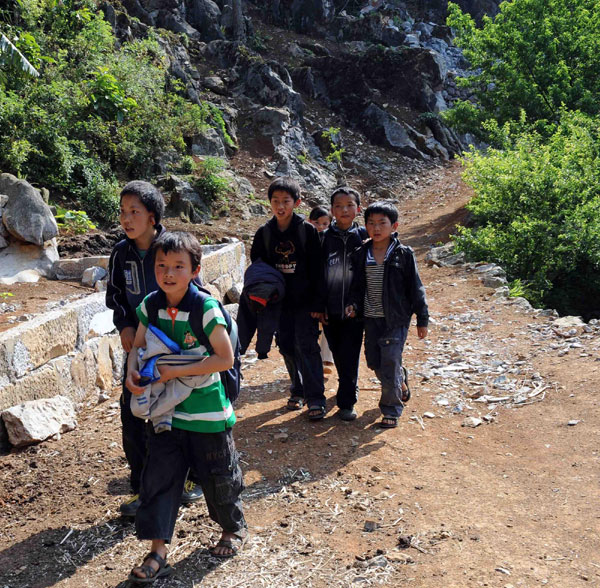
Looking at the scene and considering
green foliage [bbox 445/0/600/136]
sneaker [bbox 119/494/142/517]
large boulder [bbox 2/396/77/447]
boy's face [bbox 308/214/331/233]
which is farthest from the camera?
green foliage [bbox 445/0/600/136]

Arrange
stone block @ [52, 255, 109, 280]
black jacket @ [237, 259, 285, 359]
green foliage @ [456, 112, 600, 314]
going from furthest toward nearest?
green foliage @ [456, 112, 600, 314]
stone block @ [52, 255, 109, 280]
black jacket @ [237, 259, 285, 359]

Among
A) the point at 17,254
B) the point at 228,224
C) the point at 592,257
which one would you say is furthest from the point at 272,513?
the point at 228,224

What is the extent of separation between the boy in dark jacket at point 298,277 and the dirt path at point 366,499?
0.38m

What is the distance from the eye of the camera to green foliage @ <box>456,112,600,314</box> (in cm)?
941

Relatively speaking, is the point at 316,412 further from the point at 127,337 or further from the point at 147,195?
the point at 147,195

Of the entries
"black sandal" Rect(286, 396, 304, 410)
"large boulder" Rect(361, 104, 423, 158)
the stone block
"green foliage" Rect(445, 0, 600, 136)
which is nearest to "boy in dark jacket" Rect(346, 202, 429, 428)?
"black sandal" Rect(286, 396, 304, 410)

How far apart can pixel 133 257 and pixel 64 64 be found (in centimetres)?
1005

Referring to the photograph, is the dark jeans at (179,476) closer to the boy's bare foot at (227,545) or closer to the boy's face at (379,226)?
the boy's bare foot at (227,545)

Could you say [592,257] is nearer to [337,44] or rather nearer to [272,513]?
[272,513]

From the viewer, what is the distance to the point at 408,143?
23.2 metres

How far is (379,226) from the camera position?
4.03m

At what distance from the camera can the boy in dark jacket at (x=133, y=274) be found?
114 inches

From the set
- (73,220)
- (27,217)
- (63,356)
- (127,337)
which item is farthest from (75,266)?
(127,337)

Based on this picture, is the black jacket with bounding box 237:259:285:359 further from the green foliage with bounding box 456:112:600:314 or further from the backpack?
the green foliage with bounding box 456:112:600:314
